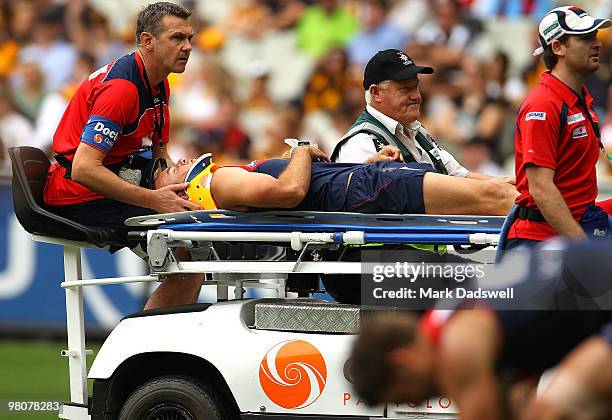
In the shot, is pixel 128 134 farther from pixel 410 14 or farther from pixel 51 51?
pixel 51 51

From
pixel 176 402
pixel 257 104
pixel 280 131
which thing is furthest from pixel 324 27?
pixel 176 402

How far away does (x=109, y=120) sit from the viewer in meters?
6.63

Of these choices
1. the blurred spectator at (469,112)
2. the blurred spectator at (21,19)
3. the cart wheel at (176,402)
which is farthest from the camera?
the blurred spectator at (21,19)

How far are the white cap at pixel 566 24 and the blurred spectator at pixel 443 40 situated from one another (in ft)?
19.4

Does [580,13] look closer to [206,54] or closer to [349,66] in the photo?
[349,66]

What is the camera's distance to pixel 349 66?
11.9m

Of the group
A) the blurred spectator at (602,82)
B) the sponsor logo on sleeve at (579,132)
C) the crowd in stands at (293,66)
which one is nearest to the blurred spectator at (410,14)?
the crowd in stands at (293,66)

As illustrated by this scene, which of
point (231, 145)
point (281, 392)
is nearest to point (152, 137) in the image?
Result: point (281, 392)

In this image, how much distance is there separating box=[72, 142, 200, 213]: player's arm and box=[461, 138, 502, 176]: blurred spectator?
16.5 ft

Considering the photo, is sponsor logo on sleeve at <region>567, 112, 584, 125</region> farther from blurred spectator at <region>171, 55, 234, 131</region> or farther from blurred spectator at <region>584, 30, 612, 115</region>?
blurred spectator at <region>171, 55, 234, 131</region>

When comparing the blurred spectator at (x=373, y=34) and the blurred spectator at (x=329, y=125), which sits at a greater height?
the blurred spectator at (x=373, y=34)

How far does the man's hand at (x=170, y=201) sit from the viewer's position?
6.59 meters

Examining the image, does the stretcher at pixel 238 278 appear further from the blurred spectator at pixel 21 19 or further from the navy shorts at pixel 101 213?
the blurred spectator at pixel 21 19

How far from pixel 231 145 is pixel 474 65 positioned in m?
2.38
